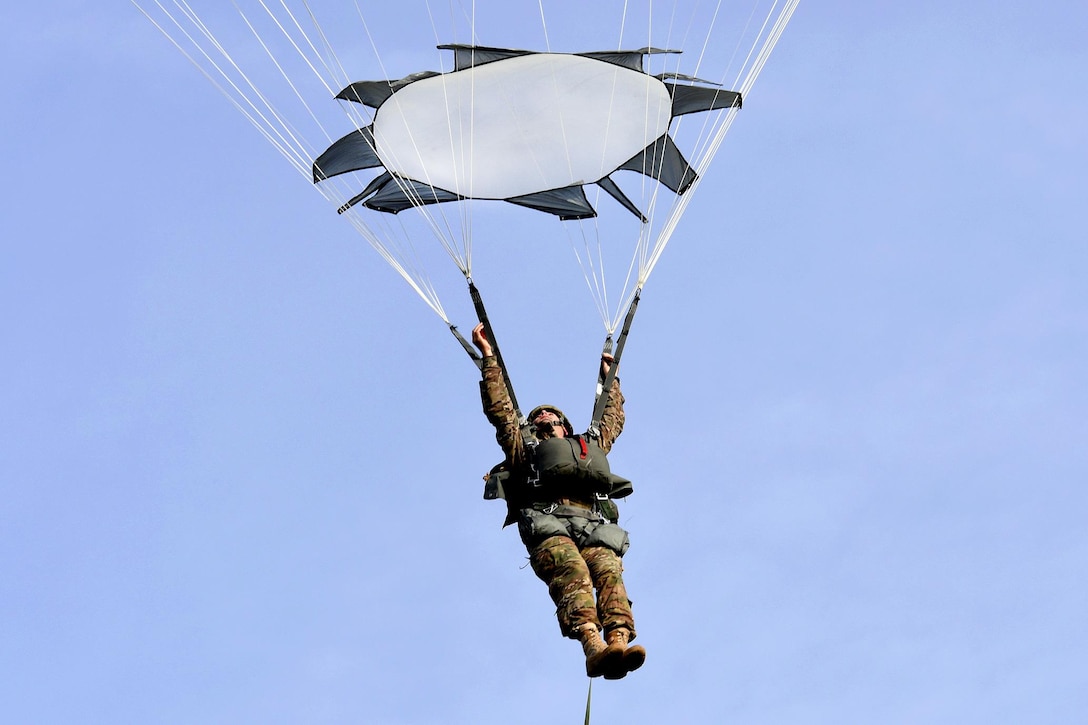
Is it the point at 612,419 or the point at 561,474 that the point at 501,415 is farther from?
the point at 612,419

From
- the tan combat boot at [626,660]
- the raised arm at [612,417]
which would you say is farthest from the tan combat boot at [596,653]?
the raised arm at [612,417]

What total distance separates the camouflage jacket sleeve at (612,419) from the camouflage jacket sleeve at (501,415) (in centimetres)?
97

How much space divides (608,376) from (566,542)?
6.96 ft

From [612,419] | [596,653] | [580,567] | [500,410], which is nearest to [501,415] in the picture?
[500,410]

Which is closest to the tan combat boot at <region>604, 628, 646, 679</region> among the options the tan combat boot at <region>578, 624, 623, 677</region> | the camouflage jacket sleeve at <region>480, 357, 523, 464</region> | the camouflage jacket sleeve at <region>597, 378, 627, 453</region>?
the tan combat boot at <region>578, 624, 623, 677</region>

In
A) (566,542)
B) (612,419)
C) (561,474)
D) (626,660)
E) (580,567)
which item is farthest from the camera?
(612,419)

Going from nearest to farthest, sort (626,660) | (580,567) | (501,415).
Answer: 1. (626,660)
2. (580,567)
3. (501,415)

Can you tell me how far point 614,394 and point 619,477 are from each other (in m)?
1.11

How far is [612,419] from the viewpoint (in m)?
17.7

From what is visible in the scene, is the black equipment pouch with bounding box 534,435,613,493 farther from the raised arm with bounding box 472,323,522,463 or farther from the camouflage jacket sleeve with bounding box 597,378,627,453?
the camouflage jacket sleeve with bounding box 597,378,627,453

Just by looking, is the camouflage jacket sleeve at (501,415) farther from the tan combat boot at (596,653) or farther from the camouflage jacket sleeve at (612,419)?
the tan combat boot at (596,653)

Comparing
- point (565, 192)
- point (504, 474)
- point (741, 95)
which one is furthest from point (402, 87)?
point (504, 474)

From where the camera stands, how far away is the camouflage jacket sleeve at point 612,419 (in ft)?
57.6

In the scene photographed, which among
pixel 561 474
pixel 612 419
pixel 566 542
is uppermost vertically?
pixel 612 419
